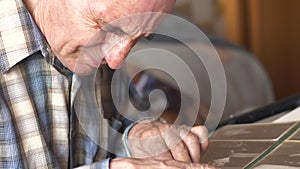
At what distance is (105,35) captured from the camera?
37.7 inches

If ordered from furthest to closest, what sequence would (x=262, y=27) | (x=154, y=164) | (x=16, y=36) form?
(x=262, y=27) < (x=16, y=36) < (x=154, y=164)

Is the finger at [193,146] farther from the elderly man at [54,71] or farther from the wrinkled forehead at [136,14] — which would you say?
the wrinkled forehead at [136,14]

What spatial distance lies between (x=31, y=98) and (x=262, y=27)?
248 cm

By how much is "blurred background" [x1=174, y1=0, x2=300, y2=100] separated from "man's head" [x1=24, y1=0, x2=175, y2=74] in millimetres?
2351

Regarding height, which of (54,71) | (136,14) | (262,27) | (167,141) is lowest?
(262,27)

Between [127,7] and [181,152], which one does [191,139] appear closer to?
[181,152]

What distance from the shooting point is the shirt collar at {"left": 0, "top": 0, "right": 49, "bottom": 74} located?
98 centimetres

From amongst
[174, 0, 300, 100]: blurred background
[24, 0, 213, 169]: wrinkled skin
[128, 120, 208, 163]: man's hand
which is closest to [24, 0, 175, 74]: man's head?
[24, 0, 213, 169]: wrinkled skin

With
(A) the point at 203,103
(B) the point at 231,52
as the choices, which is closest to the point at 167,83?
(A) the point at 203,103

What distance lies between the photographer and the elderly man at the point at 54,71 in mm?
920

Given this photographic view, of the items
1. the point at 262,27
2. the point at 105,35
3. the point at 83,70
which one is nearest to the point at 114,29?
the point at 105,35

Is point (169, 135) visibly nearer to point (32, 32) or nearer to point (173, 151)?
point (173, 151)

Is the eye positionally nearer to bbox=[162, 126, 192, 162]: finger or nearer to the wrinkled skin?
the wrinkled skin

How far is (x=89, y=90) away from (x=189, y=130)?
0.75 feet
